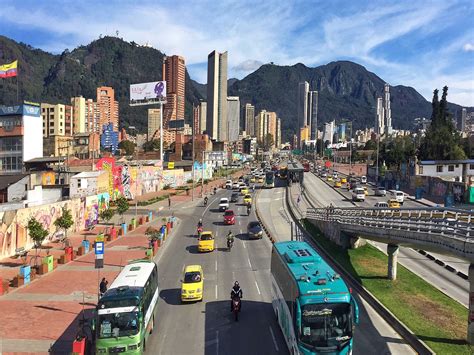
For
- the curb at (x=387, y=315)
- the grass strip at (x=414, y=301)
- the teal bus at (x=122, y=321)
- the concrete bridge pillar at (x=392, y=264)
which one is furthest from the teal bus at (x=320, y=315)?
the concrete bridge pillar at (x=392, y=264)

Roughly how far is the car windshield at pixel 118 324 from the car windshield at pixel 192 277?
831cm

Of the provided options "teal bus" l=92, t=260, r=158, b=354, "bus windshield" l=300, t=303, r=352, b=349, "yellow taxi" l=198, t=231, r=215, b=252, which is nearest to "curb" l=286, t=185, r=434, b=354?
"bus windshield" l=300, t=303, r=352, b=349

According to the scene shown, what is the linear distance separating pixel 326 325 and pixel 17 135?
245ft

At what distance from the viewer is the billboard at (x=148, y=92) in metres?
119

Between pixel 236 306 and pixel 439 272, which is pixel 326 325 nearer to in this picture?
pixel 236 306

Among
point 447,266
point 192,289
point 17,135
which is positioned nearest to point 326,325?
point 192,289

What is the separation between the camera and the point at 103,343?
16031 millimetres

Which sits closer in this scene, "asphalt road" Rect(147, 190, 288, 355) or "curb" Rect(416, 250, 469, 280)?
"asphalt road" Rect(147, 190, 288, 355)

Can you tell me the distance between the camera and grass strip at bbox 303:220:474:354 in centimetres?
1911

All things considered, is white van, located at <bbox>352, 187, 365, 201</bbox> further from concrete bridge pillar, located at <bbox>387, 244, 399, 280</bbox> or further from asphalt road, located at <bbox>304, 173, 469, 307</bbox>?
concrete bridge pillar, located at <bbox>387, 244, 399, 280</bbox>

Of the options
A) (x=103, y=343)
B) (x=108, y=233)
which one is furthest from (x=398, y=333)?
(x=108, y=233)

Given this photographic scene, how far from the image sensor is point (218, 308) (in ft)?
77.3

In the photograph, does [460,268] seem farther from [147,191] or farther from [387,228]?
[147,191]

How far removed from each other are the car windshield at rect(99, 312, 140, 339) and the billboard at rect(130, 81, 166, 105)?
105569mm
